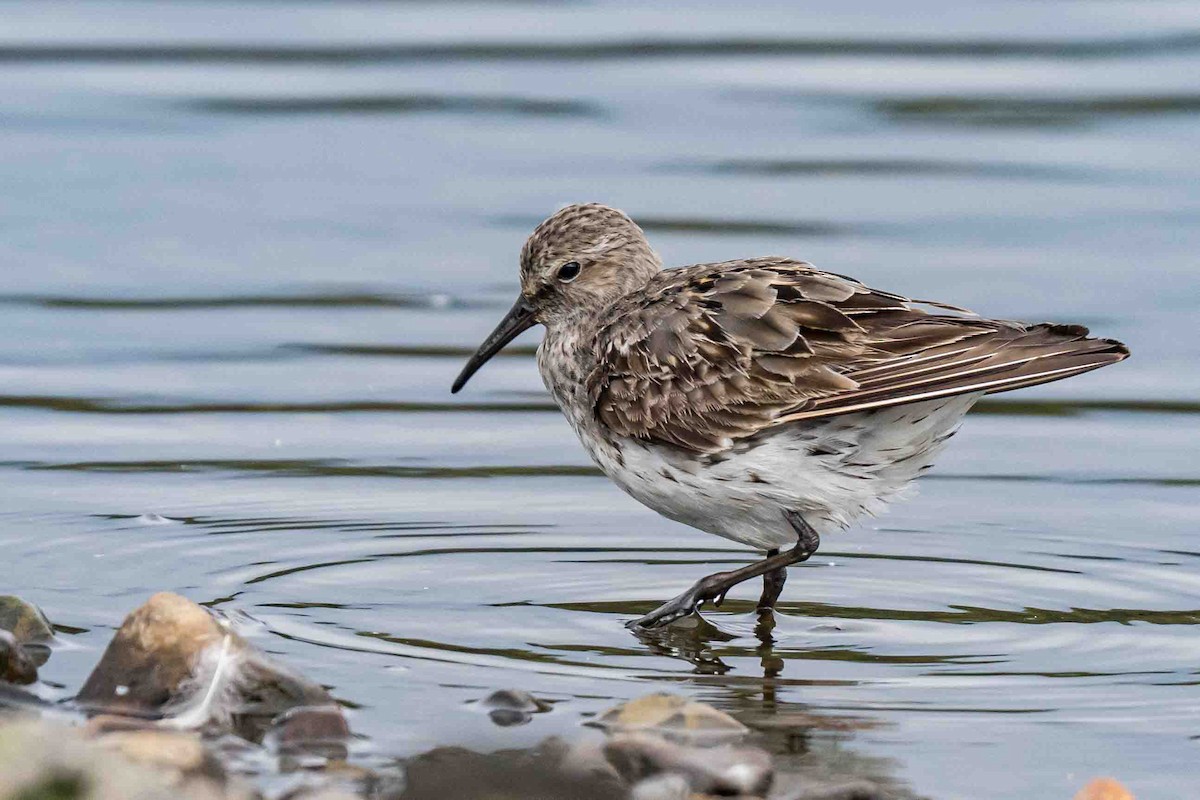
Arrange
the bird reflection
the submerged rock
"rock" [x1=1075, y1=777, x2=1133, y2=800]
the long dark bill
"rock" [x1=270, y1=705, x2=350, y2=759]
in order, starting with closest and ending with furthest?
"rock" [x1=1075, y1=777, x2=1133, y2=800] < "rock" [x1=270, y1=705, x2=350, y2=759] < the submerged rock < the bird reflection < the long dark bill

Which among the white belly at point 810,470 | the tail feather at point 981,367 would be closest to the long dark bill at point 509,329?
the white belly at point 810,470

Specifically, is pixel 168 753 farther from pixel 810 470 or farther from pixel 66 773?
pixel 810 470

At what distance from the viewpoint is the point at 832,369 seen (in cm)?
820

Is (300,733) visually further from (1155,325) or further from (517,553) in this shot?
(1155,325)

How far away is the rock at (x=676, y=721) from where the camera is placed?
22.1 feet

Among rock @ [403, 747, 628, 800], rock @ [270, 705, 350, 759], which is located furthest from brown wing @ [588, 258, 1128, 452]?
rock @ [270, 705, 350, 759]

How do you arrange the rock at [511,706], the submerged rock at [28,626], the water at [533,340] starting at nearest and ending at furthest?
the rock at [511,706] → the submerged rock at [28,626] → the water at [533,340]

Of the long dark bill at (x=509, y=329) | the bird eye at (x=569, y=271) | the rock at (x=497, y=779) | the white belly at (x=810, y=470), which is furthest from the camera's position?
the long dark bill at (x=509, y=329)

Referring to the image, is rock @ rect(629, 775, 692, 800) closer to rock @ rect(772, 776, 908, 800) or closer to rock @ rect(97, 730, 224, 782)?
rock @ rect(772, 776, 908, 800)

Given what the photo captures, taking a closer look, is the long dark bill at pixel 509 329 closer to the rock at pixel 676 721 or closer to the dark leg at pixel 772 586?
the dark leg at pixel 772 586

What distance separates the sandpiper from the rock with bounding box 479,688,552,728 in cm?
124

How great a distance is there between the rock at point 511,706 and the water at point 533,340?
0.07 meters

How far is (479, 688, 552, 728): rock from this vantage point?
23.1ft

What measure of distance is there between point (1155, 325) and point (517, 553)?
210 inches
